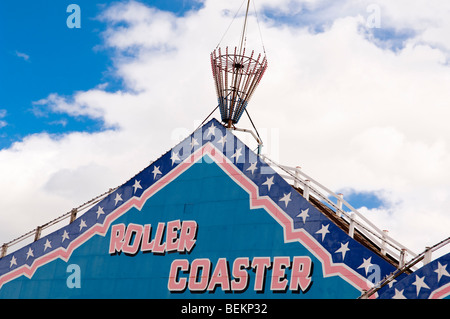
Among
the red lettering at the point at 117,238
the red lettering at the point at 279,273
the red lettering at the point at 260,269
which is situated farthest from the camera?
the red lettering at the point at 117,238

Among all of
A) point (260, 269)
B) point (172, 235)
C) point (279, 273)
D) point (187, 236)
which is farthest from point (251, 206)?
point (172, 235)

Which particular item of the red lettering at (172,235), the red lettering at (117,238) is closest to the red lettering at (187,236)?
Answer: the red lettering at (172,235)

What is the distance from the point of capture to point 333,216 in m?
19.8

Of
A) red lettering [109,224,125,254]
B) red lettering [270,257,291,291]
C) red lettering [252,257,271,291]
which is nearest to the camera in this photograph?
red lettering [270,257,291,291]

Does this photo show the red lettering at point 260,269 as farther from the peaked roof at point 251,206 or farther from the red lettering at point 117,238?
the red lettering at point 117,238

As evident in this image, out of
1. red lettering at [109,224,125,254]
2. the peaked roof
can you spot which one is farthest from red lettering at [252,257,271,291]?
red lettering at [109,224,125,254]

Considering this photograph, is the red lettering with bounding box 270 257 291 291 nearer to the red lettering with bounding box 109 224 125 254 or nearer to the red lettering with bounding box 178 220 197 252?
the red lettering with bounding box 178 220 197 252

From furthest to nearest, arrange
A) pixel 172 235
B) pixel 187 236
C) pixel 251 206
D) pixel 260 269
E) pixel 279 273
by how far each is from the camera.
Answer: pixel 172 235
pixel 187 236
pixel 251 206
pixel 260 269
pixel 279 273

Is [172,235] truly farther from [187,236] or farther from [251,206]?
[251,206]

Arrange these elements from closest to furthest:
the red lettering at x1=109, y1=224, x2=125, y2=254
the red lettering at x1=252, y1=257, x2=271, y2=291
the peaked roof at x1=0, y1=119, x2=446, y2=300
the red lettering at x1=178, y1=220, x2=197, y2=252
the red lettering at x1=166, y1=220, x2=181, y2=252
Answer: the peaked roof at x1=0, y1=119, x2=446, y2=300 < the red lettering at x1=252, y1=257, x2=271, y2=291 < the red lettering at x1=178, y1=220, x2=197, y2=252 < the red lettering at x1=166, y1=220, x2=181, y2=252 < the red lettering at x1=109, y1=224, x2=125, y2=254

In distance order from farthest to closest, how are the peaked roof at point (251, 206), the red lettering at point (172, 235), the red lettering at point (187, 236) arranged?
the red lettering at point (172, 235)
the red lettering at point (187, 236)
the peaked roof at point (251, 206)
